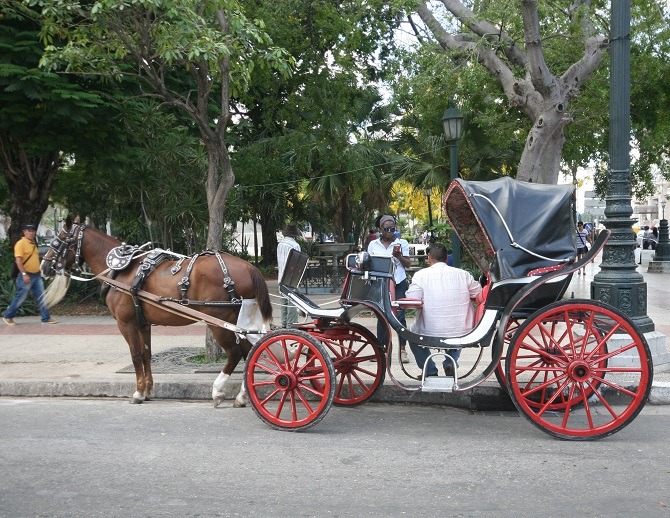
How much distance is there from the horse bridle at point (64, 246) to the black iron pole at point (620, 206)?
6.00 m

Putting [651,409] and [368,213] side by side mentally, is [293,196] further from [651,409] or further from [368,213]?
[651,409]

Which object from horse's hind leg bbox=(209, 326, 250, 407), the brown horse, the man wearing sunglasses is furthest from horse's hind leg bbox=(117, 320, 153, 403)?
the man wearing sunglasses

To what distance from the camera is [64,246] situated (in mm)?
7871

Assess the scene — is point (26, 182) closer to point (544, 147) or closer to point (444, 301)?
point (544, 147)

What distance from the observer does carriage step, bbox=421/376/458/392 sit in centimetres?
614

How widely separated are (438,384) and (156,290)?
3128 millimetres

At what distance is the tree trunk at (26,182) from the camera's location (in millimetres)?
16266

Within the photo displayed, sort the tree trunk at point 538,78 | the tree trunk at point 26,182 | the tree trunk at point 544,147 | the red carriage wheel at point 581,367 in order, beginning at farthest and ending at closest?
the tree trunk at point 26,182, the tree trunk at point 544,147, the tree trunk at point 538,78, the red carriage wheel at point 581,367

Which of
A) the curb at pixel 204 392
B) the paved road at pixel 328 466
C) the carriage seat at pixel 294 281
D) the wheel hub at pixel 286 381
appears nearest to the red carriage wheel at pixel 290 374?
the wheel hub at pixel 286 381

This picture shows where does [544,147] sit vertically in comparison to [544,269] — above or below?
above

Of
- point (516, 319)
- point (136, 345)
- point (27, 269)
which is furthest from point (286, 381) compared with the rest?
point (27, 269)

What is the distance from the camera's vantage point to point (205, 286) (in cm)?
732

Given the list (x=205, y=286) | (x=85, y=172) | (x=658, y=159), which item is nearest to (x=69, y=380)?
(x=205, y=286)

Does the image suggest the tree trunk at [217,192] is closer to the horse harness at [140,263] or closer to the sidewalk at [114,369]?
the horse harness at [140,263]
